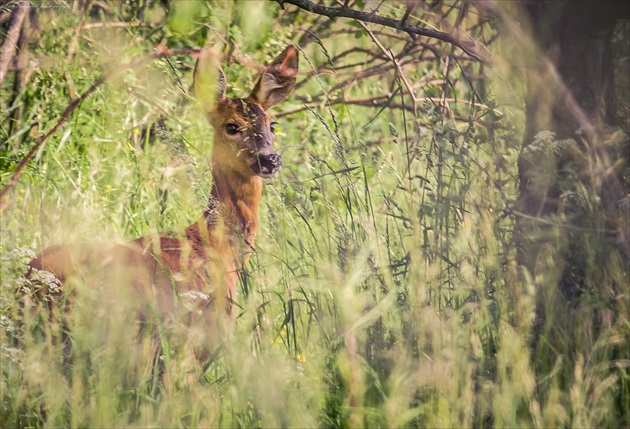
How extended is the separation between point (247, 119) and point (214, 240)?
2.39ft

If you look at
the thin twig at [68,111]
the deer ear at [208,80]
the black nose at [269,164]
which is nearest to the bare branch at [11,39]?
the thin twig at [68,111]

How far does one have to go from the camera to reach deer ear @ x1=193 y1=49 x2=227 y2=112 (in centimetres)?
346

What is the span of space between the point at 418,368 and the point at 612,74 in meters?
1.45

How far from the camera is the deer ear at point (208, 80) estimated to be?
3.46 m

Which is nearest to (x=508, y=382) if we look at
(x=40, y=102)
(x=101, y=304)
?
(x=101, y=304)

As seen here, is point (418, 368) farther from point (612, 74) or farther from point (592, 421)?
point (612, 74)

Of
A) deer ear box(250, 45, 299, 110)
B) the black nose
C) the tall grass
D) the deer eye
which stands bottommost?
the tall grass

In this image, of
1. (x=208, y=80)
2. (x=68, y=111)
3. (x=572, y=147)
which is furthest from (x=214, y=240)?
(x=572, y=147)

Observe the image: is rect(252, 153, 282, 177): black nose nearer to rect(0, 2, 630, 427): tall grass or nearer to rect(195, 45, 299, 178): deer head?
rect(195, 45, 299, 178): deer head

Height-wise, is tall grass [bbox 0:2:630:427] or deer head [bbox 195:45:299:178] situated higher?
deer head [bbox 195:45:299:178]

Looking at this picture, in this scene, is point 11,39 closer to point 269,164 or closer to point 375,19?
point 269,164

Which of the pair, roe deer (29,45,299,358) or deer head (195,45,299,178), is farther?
deer head (195,45,299,178)

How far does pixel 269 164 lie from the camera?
3.82 metres

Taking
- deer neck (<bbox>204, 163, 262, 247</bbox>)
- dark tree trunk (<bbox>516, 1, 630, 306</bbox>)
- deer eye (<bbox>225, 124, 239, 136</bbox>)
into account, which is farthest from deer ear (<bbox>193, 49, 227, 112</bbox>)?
dark tree trunk (<bbox>516, 1, 630, 306</bbox>)
